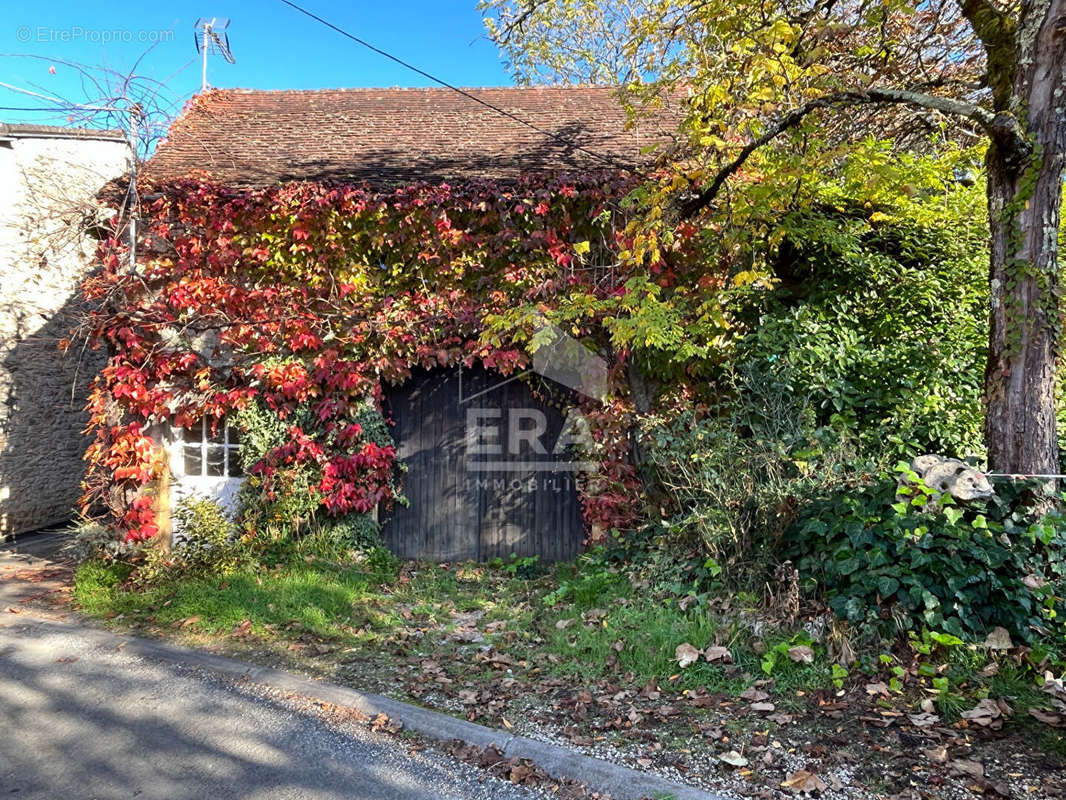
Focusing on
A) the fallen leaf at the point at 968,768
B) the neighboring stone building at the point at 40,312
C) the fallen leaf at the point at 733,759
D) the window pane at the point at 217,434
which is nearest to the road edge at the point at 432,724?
the fallen leaf at the point at 733,759

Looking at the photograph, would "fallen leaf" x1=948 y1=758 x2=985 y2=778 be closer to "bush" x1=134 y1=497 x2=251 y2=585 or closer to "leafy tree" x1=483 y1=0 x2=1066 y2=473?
"leafy tree" x1=483 y1=0 x2=1066 y2=473

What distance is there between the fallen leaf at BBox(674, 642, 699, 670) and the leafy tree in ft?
8.69

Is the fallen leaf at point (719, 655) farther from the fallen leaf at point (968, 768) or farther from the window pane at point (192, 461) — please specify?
the window pane at point (192, 461)

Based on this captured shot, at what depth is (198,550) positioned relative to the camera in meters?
6.52

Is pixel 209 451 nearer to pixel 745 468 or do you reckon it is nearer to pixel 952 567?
pixel 745 468

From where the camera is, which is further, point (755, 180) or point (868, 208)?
point (868, 208)

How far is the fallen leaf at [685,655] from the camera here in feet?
13.7

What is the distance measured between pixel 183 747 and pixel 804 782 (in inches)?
130

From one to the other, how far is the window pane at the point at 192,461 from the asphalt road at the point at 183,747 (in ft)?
9.64

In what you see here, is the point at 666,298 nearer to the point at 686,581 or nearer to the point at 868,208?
the point at 868,208

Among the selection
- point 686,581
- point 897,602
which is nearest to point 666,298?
point 686,581

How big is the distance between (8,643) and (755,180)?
772 centimetres

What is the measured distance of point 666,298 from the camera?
700 centimetres

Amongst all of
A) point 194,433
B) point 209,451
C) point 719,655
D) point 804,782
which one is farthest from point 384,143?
point 804,782
